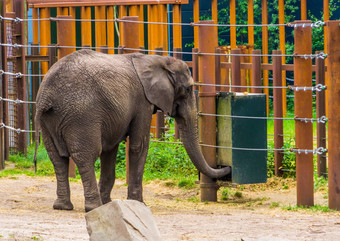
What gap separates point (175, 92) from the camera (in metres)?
9.10

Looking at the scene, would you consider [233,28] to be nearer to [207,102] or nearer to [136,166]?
[207,102]

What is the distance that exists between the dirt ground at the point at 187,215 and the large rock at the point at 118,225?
576 mm

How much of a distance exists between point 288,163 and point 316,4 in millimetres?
8263

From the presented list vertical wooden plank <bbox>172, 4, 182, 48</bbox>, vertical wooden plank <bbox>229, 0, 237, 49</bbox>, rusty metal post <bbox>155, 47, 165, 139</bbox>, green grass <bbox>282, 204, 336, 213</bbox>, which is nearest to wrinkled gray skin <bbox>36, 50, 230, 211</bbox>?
green grass <bbox>282, 204, 336, 213</bbox>

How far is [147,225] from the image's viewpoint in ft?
20.6

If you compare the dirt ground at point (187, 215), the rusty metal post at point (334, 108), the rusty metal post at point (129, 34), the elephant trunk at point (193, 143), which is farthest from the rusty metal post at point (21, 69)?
the rusty metal post at point (334, 108)

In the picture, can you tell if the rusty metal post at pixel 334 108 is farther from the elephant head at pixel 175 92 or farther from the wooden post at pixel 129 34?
the wooden post at pixel 129 34

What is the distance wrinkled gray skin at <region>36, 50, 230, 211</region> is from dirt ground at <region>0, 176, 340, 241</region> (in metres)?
0.41

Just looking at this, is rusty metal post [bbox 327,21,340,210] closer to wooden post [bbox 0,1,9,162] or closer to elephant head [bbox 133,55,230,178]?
elephant head [bbox 133,55,230,178]

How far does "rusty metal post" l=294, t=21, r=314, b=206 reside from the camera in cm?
858

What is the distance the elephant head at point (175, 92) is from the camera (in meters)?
8.78

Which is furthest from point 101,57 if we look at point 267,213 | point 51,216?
point 267,213

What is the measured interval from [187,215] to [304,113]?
4.97 feet

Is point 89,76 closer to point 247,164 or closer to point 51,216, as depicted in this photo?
point 51,216
